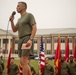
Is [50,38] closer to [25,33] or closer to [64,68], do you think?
[64,68]

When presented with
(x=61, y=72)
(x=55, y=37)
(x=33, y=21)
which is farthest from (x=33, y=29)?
(x=55, y=37)

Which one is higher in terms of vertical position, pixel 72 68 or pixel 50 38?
pixel 72 68

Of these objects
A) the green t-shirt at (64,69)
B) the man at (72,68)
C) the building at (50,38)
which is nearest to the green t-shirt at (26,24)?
the green t-shirt at (64,69)

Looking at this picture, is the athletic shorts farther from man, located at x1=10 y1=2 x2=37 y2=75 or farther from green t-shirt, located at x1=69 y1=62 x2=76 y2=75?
green t-shirt, located at x1=69 y1=62 x2=76 y2=75

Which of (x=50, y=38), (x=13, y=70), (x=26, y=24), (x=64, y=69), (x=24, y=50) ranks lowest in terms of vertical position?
(x=50, y=38)

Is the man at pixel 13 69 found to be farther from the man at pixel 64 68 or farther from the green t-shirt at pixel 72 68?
the green t-shirt at pixel 72 68

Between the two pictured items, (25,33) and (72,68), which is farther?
(72,68)

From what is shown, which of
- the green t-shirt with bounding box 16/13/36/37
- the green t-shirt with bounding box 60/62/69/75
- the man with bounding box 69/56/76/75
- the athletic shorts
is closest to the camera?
the athletic shorts

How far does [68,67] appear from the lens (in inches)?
509

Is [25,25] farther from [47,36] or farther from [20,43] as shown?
[47,36]

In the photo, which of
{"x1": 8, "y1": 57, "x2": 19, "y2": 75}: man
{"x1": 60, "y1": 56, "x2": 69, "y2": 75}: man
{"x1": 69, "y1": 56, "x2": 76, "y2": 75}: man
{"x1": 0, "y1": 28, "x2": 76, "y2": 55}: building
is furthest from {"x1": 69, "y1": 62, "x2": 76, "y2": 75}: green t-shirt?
{"x1": 0, "y1": 28, "x2": 76, "y2": 55}: building

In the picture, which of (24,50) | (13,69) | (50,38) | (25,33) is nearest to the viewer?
(24,50)

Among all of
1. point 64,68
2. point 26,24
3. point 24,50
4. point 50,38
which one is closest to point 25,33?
point 26,24

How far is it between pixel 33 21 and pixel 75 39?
68989 millimetres
